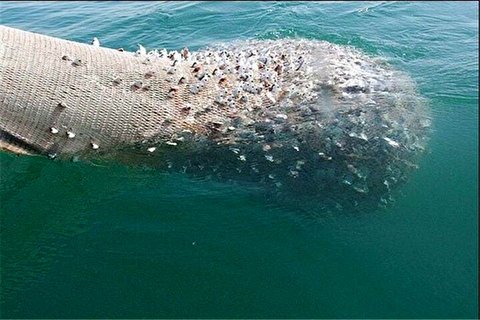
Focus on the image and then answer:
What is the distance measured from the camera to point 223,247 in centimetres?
551

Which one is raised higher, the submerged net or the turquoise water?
the submerged net

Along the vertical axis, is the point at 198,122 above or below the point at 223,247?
above

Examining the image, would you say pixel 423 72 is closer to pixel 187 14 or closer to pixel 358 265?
pixel 358 265

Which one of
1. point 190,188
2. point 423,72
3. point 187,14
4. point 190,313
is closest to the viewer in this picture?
point 190,313

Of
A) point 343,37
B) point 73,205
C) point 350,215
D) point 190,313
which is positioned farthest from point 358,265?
point 343,37

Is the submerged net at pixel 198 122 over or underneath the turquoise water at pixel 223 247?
over

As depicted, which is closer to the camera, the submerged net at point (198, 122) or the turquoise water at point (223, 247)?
the turquoise water at point (223, 247)

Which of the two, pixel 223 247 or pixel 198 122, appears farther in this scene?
pixel 198 122

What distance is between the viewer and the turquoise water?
495cm

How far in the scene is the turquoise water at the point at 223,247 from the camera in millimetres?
4949

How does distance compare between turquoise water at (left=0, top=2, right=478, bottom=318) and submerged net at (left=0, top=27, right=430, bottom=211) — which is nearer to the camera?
turquoise water at (left=0, top=2, right=478, bottom=318)

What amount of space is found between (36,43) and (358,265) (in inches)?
167

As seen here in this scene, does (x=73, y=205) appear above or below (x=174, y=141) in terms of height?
below

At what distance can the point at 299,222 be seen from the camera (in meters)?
5.71
